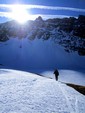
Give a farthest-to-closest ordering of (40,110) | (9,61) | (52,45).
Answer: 1. (52,45)
2. (9,61)
3. (40,110)

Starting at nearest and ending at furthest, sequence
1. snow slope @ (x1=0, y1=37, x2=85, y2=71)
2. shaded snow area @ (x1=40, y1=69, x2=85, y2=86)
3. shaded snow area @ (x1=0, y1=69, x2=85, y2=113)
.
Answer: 1. shaded snow area @ (x1=0, y1=69, x2=85, y2=113)
2. shaded snow area @ (x1=40, y1=69, x2=85, y2=86)
3. snow slope @ (x1=0, y1=37, x2=85, y2=71)

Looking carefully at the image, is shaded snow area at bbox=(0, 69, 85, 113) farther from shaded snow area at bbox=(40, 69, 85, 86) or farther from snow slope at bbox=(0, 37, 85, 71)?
snow slope at bbox=(0, 37, 85, 71)

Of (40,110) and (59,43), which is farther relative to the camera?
(59,43)

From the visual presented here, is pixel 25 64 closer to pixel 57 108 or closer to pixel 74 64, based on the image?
pixel 74 64

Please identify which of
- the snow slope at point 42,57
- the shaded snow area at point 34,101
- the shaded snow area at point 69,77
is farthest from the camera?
the snow slope at point 42,57

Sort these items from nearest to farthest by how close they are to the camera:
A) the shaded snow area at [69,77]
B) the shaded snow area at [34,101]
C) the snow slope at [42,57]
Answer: the shaded snow area at [34,101], the shaded snow area at [69,77], the snow slope at [42,57]

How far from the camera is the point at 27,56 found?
182375 millimetres

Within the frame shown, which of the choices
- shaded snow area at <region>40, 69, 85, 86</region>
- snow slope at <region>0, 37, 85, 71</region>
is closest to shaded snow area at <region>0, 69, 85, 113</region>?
shaded snow area at <region>40, 69, 85, 86</region>

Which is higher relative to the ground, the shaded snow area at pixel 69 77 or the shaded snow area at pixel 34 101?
the shaded snow area at pixel 34 101

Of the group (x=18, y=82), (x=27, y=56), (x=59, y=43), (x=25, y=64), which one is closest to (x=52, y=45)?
(x=59, y=43)

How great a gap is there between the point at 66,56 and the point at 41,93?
534ft

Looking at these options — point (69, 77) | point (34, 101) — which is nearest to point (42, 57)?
point (69, 77)

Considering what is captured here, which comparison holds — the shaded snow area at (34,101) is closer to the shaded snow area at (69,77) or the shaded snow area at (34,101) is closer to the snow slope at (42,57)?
the shaded snow area at (69,77)

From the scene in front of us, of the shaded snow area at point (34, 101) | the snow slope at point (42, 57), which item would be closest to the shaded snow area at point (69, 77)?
the shaded snow area at point (34, 101)
